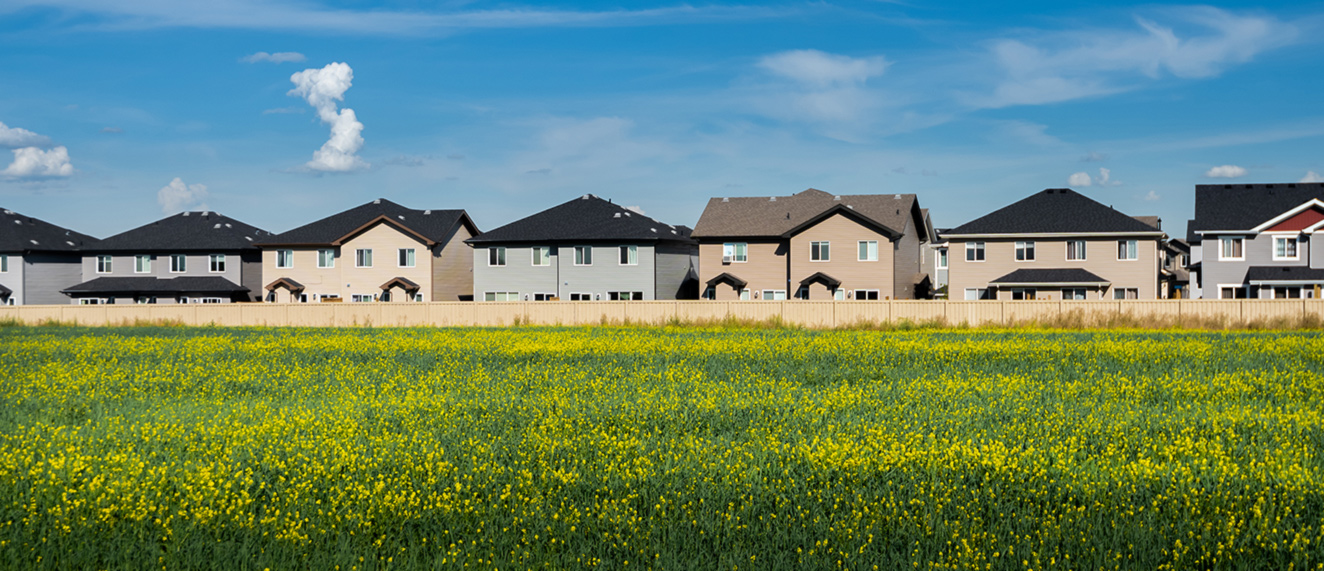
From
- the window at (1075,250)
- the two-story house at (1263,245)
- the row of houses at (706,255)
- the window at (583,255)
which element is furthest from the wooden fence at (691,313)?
the window at (1075,250)

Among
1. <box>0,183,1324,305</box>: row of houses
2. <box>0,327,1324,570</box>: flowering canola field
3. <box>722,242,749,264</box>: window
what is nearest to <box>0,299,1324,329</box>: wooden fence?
<box>0,183,1324,305</box>: row of houses

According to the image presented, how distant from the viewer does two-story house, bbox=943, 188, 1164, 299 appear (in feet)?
167

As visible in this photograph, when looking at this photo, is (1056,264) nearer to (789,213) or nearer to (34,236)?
(789,213)

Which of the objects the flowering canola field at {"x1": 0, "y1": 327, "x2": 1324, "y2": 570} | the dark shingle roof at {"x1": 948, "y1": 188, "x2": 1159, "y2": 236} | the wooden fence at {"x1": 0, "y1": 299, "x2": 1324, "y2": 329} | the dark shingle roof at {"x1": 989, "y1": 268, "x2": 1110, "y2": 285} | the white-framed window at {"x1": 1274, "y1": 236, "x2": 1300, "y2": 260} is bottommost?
the flowering canola field at {"x1": 0, "y1": 327, "x2": 1324, "y2": 570}

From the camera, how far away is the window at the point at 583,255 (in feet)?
186

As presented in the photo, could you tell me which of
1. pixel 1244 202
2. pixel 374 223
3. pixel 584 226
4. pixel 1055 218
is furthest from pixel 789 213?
pixel 374 223

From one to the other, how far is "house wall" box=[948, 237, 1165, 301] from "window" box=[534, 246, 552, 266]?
23.2 meters

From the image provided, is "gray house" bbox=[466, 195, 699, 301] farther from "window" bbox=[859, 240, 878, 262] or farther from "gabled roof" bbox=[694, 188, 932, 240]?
"window" bbox=[859, 240, 878, 262]

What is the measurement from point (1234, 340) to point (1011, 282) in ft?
73.7

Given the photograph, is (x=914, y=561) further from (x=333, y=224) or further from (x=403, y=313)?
(x=333, y=224)

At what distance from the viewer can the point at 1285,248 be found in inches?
1933

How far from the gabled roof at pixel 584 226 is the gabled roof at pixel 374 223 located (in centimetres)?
419

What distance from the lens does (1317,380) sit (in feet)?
58.5

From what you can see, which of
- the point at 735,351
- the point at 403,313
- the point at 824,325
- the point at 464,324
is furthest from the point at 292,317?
the point at 735,351
